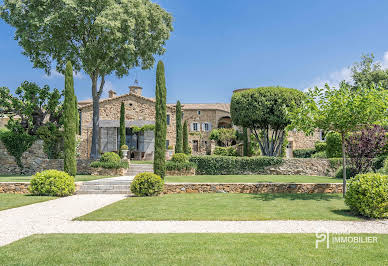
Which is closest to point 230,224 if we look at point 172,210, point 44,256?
point 172,210

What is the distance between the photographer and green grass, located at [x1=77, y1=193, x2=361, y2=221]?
7.56 metres

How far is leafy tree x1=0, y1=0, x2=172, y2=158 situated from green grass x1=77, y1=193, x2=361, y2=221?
13304 mm

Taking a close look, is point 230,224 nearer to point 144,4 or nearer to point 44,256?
point 44,256

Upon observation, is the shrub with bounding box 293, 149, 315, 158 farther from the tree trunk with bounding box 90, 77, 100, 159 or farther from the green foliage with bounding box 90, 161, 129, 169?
the tree trunk with bounding box 90, 77, 100, 159

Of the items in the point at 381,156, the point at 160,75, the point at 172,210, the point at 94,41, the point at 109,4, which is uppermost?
the point at 109,4

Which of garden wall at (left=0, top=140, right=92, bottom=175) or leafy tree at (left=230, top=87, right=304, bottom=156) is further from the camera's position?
leafy tree at (left=230, top=87, right=304, bottom=156)

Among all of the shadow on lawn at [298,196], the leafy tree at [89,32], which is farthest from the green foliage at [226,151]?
the shadow on lawn at [298,196]

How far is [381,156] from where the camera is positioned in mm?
17297

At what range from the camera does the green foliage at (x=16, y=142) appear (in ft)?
65.9

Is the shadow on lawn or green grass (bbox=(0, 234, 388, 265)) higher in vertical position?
green grass (bbox=(0, 234, 388, 265))

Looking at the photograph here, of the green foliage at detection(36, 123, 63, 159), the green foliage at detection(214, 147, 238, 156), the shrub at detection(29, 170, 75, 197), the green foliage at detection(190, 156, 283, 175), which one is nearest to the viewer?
the shrub at detection(29, 170, 75, 197)

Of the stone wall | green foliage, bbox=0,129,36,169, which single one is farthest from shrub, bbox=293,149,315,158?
green foliage, bbox=0,129,36,169

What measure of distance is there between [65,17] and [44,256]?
18391mm

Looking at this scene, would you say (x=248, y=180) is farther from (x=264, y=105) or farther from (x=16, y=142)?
(x=16, y=142)
